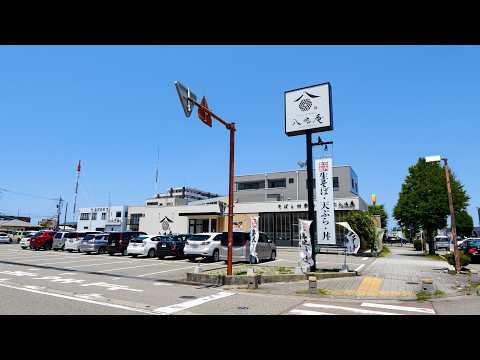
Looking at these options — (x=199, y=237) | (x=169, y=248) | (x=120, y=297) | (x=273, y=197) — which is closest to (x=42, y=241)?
(x=169, y=248)

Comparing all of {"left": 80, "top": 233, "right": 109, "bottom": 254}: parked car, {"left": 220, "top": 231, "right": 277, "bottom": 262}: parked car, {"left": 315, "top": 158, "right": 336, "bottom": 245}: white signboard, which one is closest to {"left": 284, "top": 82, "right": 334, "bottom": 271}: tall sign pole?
{"left": 315, "top": 158, "right": 336, "bottom": 245}: white signboard

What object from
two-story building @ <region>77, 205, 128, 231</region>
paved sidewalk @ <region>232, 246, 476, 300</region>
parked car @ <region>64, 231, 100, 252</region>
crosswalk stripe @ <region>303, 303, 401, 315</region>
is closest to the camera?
crosswalk stripe @ <region>303, 303, 401, 315</region>

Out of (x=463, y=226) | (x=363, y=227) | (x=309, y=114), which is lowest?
(x=363, y=227)

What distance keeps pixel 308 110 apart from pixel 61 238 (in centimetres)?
2515

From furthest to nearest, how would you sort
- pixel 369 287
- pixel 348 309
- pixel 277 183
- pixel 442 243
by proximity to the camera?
pixel 277 183
pixel 442 243
pixel 369 287
pixel 348 309

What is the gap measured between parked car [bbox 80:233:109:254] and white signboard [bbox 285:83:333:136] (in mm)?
17823

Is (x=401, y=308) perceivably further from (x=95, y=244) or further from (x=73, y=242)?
(x=73, y=242)

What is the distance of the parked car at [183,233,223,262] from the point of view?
702 inches

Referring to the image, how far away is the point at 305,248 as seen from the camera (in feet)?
43.9

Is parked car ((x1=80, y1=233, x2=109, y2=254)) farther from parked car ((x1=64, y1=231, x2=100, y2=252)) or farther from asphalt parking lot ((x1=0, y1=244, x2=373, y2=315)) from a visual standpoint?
asphalt parking lot ((x1=0, y1=244, x2=373, y2=315))

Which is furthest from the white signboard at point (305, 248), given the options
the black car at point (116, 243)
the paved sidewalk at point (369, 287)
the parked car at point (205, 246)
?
the black car at point (116, 243)
